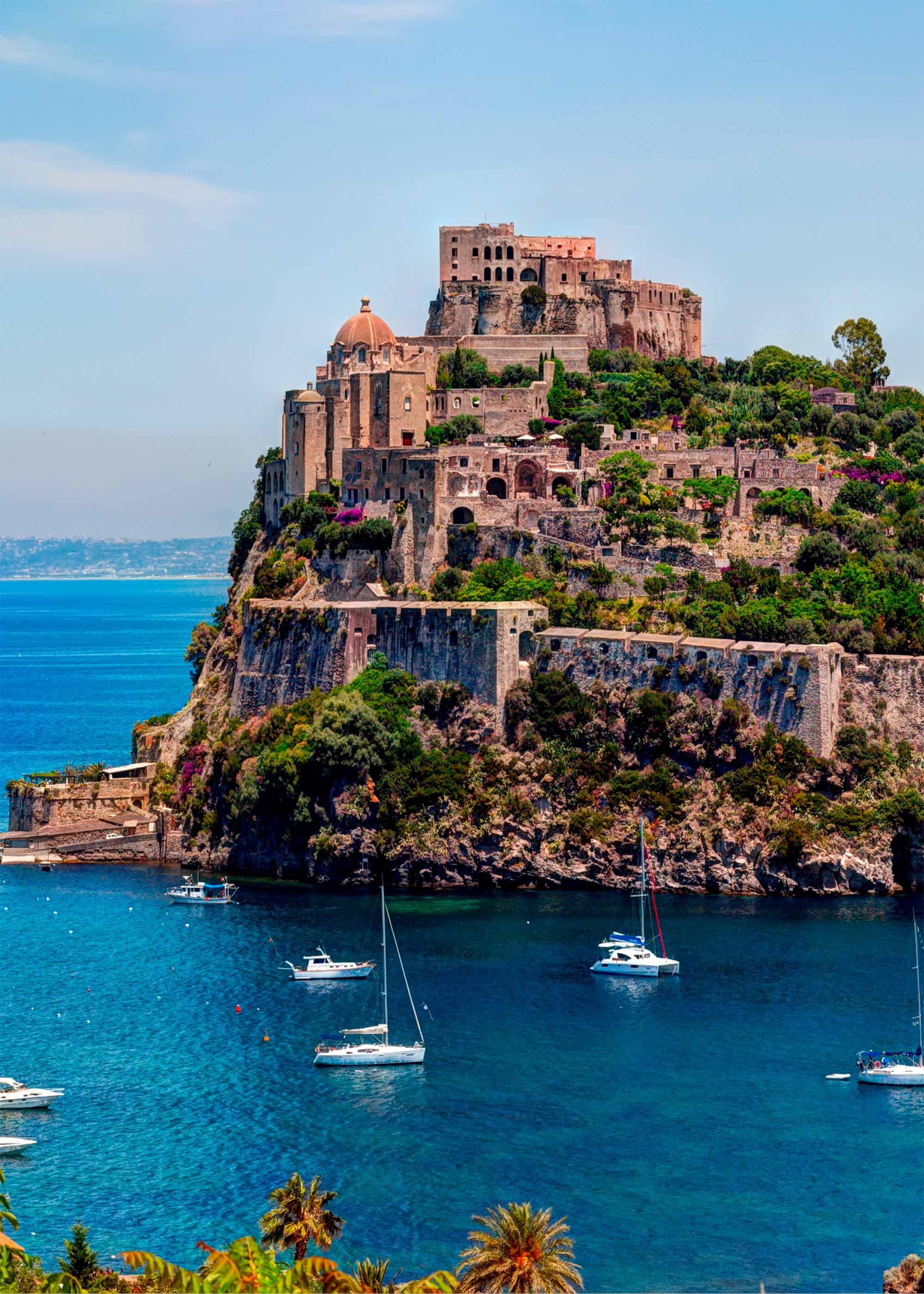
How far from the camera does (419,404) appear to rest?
321 feet

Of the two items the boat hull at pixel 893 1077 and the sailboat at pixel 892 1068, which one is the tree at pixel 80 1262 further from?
the sailboat at pixel 892 1068

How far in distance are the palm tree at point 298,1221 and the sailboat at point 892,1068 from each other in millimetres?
20317

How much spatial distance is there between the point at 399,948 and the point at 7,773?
151ft

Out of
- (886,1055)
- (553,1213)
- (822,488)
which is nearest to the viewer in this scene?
(553,1213)

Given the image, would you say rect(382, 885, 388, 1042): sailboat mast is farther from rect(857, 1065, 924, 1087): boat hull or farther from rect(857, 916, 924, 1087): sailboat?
rect(857, 1065, 924, 1087): boat hull

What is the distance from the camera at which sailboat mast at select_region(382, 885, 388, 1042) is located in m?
62.2

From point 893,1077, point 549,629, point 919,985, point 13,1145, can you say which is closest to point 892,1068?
point 893,1077

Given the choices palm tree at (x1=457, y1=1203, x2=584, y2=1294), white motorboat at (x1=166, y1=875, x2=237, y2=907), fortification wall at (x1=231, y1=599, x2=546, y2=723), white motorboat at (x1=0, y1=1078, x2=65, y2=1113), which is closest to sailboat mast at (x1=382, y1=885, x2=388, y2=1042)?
white motorboat at (x1=166, y1=875, x2=237, y2=907)

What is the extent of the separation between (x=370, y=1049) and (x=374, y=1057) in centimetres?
33

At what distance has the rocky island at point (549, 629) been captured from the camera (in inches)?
3071

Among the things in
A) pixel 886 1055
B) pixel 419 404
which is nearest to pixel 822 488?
pixel 419 404

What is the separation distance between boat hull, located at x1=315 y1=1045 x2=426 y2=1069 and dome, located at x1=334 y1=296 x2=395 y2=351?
156 feet

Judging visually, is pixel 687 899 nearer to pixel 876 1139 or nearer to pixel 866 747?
pixel 866 747

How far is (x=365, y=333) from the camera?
3967 inches
